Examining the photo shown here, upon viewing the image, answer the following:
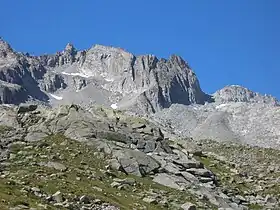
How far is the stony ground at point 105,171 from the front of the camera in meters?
39.6

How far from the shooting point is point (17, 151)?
54.4m

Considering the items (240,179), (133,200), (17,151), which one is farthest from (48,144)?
(240,179)

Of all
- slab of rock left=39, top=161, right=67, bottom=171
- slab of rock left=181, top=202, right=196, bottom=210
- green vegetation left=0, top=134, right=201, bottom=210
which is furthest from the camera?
slab of rock left=39, top=161, right=67, bottom=171

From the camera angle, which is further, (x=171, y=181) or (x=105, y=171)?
(x=171, y=181)

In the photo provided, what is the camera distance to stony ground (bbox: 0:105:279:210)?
39562 millimetres

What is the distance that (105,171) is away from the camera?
171 feet

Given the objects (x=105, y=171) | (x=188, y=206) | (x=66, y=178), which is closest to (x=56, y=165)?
(x=66, y=178)

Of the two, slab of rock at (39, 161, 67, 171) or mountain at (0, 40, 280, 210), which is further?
slab of rock at (39, 161, 67, 171)

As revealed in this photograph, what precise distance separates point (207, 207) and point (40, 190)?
1765 centimetres

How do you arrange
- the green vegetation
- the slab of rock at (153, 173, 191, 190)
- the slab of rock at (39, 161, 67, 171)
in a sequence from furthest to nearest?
the slab of rock at (153, 173, 191, 190)
the slab of rock at (39, 161, 67, 171)
the green vegetation

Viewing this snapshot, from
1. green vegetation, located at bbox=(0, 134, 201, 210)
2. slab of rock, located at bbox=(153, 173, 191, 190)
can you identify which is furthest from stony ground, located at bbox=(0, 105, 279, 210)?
slab of rock, located at bbox=(153, 173, 191, 190)

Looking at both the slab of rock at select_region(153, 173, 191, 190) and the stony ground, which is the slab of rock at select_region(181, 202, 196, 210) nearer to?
the stony ground

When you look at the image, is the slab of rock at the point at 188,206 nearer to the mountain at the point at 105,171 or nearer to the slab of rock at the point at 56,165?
the mountain at the point at 105,171

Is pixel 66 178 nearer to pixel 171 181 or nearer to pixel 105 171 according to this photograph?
pixel 105 171
